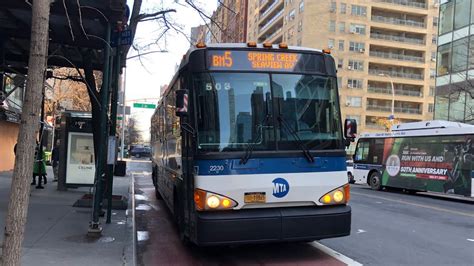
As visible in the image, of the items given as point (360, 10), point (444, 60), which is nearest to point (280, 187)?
point (444, 60)

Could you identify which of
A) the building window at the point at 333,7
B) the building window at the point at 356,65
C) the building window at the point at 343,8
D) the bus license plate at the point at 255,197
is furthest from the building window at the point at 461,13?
the building window at the point at 343,8

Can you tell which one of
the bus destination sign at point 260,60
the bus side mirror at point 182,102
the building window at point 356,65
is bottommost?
the bus side mirror at point 182,102

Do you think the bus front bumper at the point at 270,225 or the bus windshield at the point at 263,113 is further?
the bus windshield at the point at 263,113

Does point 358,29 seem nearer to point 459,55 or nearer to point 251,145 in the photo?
point 459,55

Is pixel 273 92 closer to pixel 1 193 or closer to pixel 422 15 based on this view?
pixel 1 193

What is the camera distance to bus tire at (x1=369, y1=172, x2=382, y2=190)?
82.8 ft

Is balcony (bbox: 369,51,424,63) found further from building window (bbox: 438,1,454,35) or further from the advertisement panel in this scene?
the advertisement panel

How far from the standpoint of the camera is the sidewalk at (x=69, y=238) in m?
7.17

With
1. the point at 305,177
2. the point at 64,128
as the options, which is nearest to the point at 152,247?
the point at 305,177

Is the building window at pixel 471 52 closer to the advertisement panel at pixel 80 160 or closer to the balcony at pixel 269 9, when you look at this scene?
the advertisement panel at pixel 80 160

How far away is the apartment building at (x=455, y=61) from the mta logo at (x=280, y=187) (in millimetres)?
29355

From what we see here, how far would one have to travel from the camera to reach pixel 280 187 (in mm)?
7270

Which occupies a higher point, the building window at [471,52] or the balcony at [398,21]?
the balcony at [398,21]

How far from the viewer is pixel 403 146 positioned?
2355 cm
